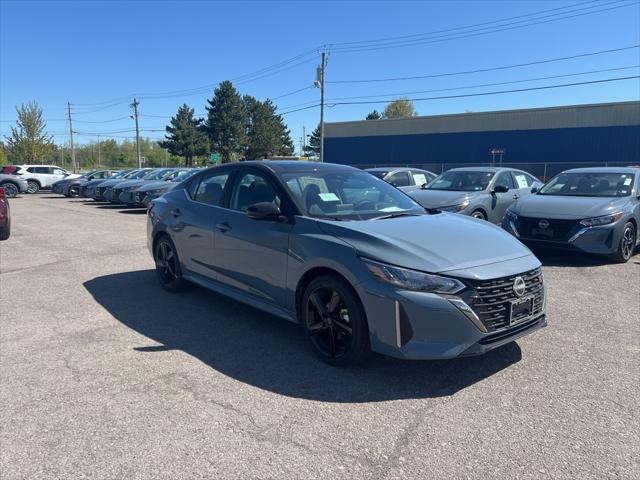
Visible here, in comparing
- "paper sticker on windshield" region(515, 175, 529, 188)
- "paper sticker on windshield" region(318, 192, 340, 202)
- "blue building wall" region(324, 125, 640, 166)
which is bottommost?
"paper sticker on windshield" region(318, 192, 340, 202)

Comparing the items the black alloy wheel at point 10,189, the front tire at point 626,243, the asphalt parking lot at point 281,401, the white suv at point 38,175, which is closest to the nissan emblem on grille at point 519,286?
the asphalt parking lot at point 281,401

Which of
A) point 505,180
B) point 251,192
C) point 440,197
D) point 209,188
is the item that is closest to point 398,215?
point 251,192

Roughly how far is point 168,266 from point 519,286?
4.04m

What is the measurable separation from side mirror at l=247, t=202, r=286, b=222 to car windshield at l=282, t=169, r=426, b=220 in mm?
237

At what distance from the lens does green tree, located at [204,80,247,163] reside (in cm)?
7206

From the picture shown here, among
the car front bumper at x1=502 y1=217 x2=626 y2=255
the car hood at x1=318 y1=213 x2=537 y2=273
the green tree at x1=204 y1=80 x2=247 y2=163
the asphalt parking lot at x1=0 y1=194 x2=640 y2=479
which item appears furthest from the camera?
the green tree at x1=204 y1=80 x2=247 y2=163

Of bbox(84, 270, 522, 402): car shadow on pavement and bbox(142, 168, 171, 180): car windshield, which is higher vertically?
bbox(142, 168, 171, 180): car windshield

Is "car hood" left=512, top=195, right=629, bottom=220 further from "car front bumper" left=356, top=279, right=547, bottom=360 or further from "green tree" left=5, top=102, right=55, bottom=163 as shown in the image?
"green tree" left=5, top=102, right=55, bottom=163

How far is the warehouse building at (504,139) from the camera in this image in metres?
35.6

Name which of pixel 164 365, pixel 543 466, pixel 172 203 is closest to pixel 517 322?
pixel 543 466

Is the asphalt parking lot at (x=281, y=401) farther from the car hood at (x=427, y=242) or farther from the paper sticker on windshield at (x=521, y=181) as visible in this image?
the paper sticker on windshield at (x=521, y=181)

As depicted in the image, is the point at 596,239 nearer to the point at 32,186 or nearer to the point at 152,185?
the point at 152,185

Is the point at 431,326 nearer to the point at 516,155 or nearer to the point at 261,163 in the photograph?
the point at 261,163

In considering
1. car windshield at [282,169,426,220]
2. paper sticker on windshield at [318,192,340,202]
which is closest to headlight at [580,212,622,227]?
car windshield at [282,169,426,220]
